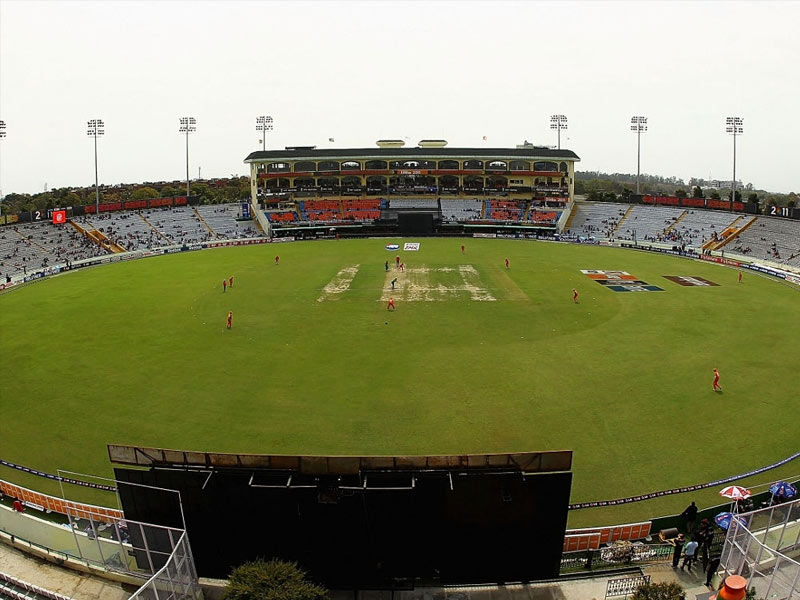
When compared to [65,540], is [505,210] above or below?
above

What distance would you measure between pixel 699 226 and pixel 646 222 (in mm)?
7716

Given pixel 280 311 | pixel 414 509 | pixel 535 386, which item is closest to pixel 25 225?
pixel 280 311

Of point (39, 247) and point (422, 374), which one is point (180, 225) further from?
point (422, 374)

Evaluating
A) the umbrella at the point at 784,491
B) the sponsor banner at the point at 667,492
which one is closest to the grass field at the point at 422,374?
the sponsor banner at the point at 667,492

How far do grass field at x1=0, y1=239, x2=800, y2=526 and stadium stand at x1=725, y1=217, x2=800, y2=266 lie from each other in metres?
15.0

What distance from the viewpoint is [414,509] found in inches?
516

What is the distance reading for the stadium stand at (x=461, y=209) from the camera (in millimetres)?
91119

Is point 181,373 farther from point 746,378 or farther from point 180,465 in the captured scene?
point 746,378

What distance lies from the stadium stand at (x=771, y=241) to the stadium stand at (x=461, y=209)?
36.7 m

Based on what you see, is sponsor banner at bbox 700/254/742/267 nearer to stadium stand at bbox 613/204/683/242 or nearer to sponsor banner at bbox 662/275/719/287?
stadium stand at bbox 613/204/683/242

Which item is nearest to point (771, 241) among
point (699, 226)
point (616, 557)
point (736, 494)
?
point (699, 226)

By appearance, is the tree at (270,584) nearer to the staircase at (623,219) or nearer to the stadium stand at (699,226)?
the stadium stand at (699,226)

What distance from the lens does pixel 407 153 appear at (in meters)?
99.4

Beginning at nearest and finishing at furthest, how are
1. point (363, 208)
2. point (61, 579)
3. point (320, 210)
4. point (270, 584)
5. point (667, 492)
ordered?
point (270, 584) → point (61, 579) → point (667, 492) → point (320, 210) → point (363, 208)
